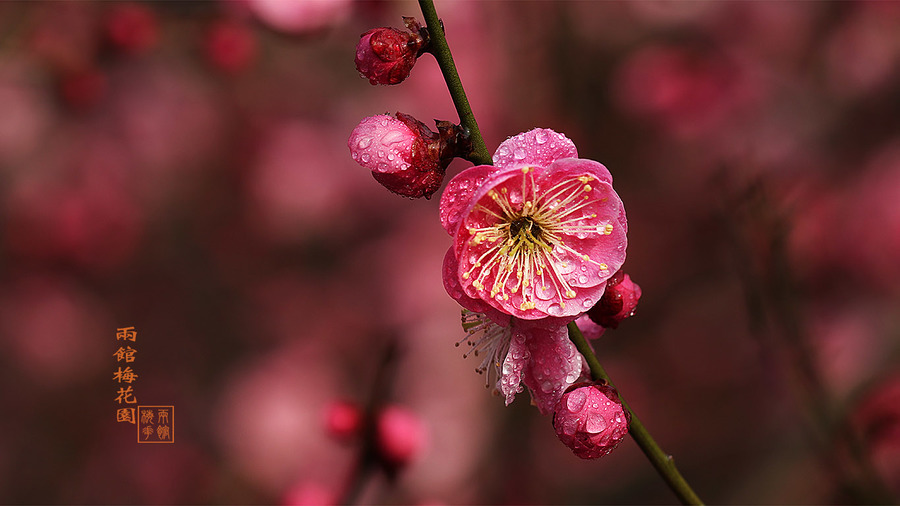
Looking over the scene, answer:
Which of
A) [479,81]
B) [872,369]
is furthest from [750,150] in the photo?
[479,81]

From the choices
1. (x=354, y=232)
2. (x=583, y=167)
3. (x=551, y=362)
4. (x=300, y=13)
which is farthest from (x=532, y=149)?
(x=354, y=232)

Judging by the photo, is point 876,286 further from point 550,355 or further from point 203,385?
point 203,385

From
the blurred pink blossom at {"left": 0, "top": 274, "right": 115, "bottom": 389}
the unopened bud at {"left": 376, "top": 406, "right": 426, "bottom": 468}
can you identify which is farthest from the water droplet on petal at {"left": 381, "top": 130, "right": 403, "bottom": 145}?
the blurred pink blossom at {"left": 0, "top": 274, "right": 115, "bottom": 389}

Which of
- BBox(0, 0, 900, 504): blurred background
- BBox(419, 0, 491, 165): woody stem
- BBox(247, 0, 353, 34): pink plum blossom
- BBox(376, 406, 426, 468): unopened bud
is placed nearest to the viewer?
BBox(419, 0, 491, 165): woody stem

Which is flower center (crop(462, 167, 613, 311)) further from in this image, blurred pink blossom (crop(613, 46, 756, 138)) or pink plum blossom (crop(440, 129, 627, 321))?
blurred pink blossom (crop(613, 46, 756, 138))

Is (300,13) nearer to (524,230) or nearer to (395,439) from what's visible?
(395,439)

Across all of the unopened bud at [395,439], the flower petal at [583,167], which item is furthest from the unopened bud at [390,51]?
the unopened bud at [395,439]
